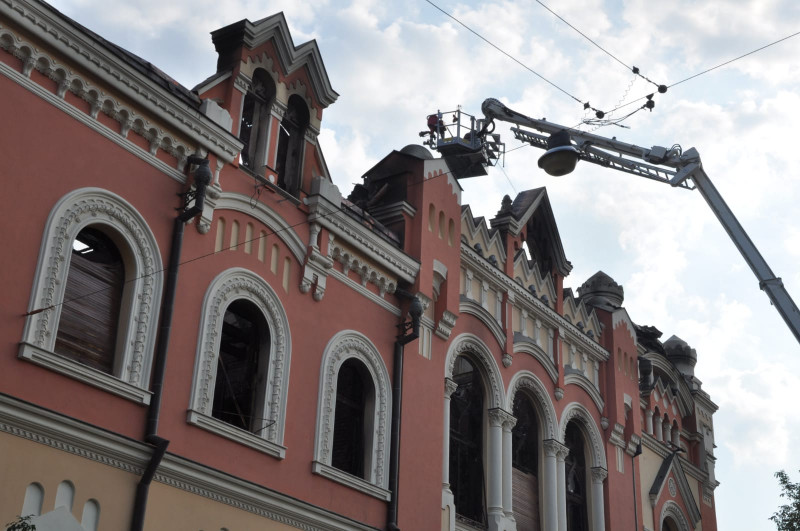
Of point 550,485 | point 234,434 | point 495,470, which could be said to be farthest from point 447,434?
point 234,434

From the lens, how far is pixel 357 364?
19094mm

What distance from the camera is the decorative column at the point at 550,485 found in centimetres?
2316

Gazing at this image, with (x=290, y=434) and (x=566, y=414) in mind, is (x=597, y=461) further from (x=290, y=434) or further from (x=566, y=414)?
(x=290, y=434)

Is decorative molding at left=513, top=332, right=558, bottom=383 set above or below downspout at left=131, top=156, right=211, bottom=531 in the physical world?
above

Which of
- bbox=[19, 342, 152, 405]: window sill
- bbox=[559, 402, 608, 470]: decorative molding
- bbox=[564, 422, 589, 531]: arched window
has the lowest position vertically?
bbox=[19, 342, 152, 405]: window sill

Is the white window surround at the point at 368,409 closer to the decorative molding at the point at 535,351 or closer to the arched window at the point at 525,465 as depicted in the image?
the arched window at the point at 525,465

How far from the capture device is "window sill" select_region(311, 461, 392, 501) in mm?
17078

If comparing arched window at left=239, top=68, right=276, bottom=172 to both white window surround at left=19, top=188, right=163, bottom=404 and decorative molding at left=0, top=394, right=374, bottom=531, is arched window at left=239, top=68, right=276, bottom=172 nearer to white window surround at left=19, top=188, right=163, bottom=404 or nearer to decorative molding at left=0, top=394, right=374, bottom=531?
white window surround at left=19, top=188, right=163, bottom=404

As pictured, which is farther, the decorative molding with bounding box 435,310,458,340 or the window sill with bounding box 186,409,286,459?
the decorative molding with bounding box 435,310,458,340

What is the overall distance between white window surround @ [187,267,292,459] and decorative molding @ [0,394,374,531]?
67cm

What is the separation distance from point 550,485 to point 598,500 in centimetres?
250

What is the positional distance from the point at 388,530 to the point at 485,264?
696 centimetres

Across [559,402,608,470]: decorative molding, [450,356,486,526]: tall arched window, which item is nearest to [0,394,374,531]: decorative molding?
[450,356,486,526]: tall arched window

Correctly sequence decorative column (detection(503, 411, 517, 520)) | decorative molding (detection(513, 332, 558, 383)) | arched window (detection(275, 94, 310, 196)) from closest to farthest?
1. arched window (detection(275, 94, 310, 196))
2. decorative column (detection(503, 411, 517, 520))
3. decorative molding (detection(513, 332, 558, 383))
